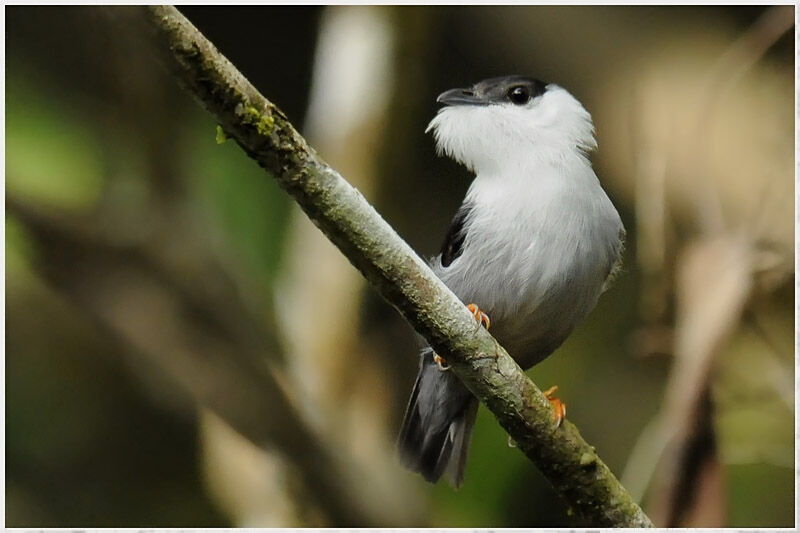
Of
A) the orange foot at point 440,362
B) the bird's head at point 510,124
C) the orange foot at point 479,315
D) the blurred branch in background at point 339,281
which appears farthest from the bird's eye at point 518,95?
the blurred branch in background at point 339,281

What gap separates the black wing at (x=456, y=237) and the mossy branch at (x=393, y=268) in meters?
0.51

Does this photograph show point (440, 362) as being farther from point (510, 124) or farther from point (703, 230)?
point (703, 230)

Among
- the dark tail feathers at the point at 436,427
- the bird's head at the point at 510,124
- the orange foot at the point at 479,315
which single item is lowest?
the dark tail feathers at the point at 436,427

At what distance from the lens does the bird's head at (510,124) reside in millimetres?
2473

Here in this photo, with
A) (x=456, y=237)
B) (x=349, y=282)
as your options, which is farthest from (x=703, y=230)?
(x=349, y=282)

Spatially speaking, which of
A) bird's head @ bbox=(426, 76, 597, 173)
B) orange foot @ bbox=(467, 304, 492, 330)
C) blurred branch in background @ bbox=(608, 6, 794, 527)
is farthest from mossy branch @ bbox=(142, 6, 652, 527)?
bird's head @ bbox=(426, 76, 597, 173)

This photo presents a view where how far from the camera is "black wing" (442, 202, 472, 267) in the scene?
245cm

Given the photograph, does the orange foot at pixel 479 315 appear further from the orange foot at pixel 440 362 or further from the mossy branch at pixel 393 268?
the mossy branch at pixel 393 268

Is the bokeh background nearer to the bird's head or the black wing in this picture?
the bird's head

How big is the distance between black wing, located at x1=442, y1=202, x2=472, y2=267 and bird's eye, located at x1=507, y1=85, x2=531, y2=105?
0.34m

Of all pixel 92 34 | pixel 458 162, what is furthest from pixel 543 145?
pixel 92 34

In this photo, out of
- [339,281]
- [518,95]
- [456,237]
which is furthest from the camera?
[339,281]

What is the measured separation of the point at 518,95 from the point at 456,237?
0.45 m

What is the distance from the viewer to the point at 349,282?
134 inches
